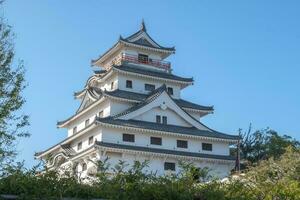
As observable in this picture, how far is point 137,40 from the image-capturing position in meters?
45.0

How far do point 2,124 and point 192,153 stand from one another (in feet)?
93.8

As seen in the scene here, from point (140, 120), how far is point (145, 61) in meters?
7.61

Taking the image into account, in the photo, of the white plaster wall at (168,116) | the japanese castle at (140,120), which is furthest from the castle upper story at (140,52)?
the white plaster wall at (168,116)

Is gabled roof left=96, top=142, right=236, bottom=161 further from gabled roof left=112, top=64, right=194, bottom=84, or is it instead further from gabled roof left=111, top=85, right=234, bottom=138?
gabled roof left=112, top=64, right=194, bottom=84

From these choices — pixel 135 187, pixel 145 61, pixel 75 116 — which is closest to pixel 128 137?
pixel 75 116

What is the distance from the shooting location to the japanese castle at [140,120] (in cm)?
3656

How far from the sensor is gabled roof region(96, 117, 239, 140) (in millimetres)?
36406

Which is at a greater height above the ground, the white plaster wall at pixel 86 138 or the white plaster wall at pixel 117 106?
the white plaster wall at pixel 117 106

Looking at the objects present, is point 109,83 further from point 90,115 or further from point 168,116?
point 168,116

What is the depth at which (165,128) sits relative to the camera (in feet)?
125

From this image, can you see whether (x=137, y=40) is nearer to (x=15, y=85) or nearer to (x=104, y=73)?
(x=104, y=73)

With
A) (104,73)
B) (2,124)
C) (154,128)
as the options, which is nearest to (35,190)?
(2,124)

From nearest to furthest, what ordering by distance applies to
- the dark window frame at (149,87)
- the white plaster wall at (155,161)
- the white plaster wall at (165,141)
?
the white plaster wall at (155,161) → the white plaster wall at (165,141) → the dark window frame at (149,87)

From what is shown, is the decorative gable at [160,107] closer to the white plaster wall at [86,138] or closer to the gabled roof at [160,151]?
the white plaster wall at [86,138]
